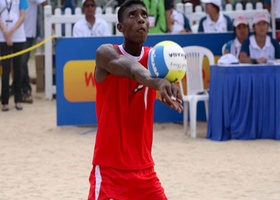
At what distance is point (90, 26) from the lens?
12023mm

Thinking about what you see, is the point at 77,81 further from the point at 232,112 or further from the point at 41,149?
the point at 232,112

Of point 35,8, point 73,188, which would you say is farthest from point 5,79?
point 73,188

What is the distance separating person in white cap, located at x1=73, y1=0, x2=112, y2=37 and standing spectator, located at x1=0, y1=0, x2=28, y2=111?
0.98m

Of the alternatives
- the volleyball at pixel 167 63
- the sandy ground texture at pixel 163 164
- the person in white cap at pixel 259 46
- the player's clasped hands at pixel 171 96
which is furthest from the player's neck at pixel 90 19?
the player's clasped hands at pixel 171 96

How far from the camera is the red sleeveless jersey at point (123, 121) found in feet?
15.4

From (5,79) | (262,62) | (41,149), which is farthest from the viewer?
(5,79)

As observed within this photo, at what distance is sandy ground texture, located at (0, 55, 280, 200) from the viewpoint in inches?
295

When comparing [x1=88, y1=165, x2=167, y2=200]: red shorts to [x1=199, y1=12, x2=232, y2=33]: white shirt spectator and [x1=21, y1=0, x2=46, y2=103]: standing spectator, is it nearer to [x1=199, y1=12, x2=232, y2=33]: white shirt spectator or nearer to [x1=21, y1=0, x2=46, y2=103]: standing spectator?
[x1=199, y1=12, x2=232, y2=33]: white shirt spectator

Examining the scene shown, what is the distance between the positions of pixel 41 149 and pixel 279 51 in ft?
11.7

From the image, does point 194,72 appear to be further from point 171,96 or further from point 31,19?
point 171,96

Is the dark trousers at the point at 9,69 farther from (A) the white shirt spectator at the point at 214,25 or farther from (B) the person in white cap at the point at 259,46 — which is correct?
(B) the person in white cap at the point at 259,46

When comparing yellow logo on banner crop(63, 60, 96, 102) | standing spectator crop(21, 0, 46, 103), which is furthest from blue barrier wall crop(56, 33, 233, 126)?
standing spectator crop(21, 0, 46, 103)

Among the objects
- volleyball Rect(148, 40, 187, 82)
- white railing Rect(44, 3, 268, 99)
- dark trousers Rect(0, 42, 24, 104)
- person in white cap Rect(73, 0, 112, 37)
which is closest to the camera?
volleyball Rect(148, 40, 187, 82)

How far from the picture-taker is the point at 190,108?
1055cm
